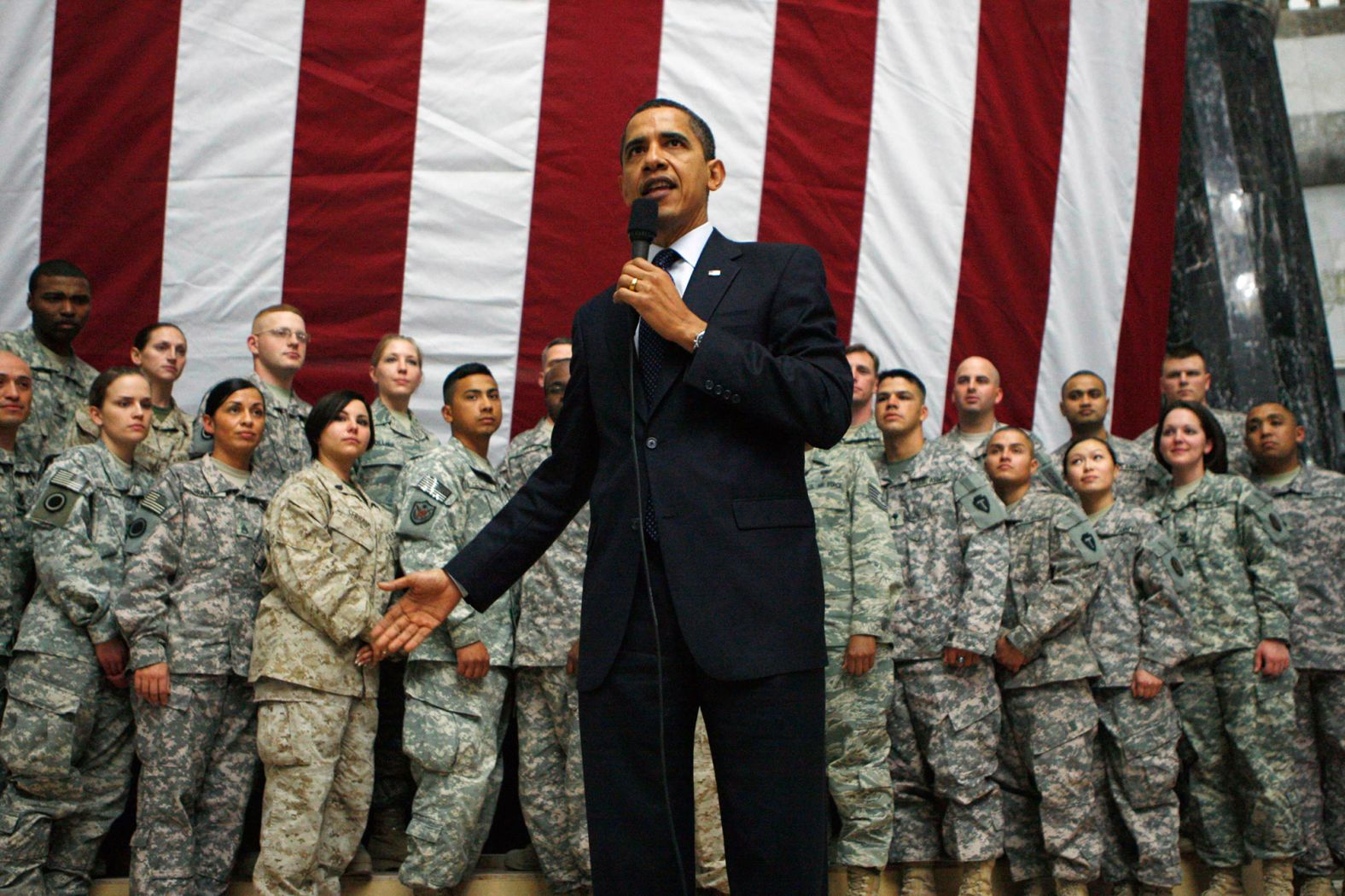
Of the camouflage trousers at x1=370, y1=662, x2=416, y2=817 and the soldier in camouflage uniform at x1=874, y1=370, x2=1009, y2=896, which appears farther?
the camouflage trousers at x1=370, y1=662, x2=416, y2=817

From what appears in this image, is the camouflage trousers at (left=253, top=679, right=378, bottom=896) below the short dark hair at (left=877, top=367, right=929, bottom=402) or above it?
below

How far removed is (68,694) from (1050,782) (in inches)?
113

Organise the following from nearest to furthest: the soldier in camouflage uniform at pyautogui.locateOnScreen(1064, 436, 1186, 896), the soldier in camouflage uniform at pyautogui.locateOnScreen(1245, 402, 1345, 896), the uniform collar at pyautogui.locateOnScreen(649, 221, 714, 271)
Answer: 1. the uniform collar at pyautogui.locateOnScreen(649, 221, 714, 271)
2. the soldier in camouflage uniform at pyautogui.locateOnScreen(1064, 436, 1186, 896)
3. the soldier in camouflage uniform at pyautogui.locateOnScreen(1245, 402, 1345, 896)

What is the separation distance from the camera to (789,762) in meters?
1.53

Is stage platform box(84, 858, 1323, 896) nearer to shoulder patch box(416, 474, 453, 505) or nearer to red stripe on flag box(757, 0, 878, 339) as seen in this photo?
shoulder patch box(416, 474, 453, 505)

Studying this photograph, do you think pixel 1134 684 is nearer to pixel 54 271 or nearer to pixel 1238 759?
pixel 1238 759

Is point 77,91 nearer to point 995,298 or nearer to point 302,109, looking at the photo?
point 302,109

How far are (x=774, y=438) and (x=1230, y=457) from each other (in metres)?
3.93

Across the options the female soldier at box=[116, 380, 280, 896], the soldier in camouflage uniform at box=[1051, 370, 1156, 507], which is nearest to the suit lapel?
the female soldier at box=[116, 380, 280, 896]

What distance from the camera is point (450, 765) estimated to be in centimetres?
356

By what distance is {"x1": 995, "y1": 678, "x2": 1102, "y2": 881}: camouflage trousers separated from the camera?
150 inches

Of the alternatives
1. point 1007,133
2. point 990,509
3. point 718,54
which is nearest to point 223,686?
point 990,509

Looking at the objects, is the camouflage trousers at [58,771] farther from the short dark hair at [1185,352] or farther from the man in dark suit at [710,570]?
the short dark hair at [1185,352]

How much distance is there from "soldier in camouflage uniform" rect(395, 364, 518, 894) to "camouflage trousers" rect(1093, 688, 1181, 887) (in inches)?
74.9
